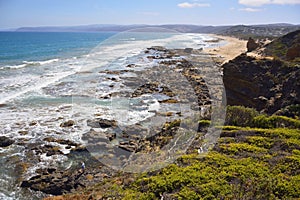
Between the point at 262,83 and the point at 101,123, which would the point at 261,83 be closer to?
the point at 262,83

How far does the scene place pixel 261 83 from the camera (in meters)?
18.3

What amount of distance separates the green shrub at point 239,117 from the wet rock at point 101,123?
9293 mm

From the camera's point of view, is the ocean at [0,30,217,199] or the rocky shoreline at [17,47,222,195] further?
the ocean at [0,30,217,199]

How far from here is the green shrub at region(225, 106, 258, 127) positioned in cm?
1127

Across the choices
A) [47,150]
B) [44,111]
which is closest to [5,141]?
[47,150]

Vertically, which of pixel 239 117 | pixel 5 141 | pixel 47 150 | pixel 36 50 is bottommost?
pixel 47 150

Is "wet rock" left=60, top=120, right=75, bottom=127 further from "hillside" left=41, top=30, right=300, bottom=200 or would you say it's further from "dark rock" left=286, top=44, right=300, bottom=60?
"dark rock" left=286, top=44, right=300, bottom=60

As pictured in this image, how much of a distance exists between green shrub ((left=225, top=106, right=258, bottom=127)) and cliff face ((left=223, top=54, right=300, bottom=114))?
4063mm

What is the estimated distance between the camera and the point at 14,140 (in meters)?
16.3

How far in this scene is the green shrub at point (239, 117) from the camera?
37.0 feet

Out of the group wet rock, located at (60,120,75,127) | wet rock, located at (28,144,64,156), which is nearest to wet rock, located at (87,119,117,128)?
wet rock, located at (60,120,75,127)

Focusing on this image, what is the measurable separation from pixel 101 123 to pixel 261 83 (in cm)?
1112

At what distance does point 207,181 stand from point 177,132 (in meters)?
4.13

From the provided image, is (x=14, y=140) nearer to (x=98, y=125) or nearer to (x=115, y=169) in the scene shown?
(x=98, y=125)
